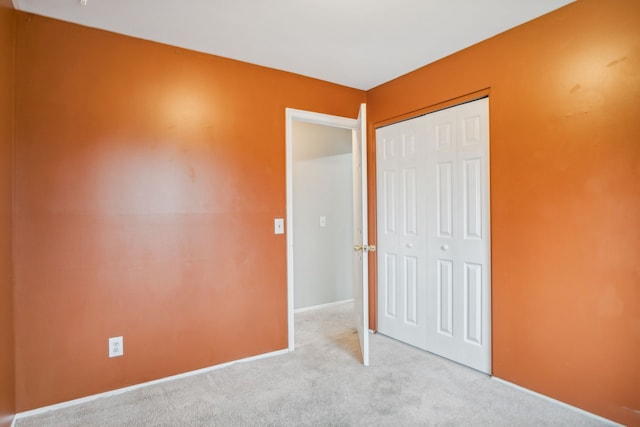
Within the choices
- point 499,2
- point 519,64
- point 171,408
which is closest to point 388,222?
point 519,64

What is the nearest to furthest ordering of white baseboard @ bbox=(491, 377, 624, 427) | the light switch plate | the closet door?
white baseboard @ bbox=(491, 377, 624, 427), the closet door, the light switch plate

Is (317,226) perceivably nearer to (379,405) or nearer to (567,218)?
(379,405)

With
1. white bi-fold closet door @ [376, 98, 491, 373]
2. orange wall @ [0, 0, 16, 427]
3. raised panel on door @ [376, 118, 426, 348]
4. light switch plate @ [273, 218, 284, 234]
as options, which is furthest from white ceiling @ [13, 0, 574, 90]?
light switch plate @ [273, 218, 284, 234]

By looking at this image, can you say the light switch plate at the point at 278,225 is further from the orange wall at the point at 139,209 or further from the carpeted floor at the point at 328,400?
the carpeted floor at the point at 328,400

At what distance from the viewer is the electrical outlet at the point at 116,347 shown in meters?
2.25

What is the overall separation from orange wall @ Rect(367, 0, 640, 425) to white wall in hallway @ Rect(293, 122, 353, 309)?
6.96 feet

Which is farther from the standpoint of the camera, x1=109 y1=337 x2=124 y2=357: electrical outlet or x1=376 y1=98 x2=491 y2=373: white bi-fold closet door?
x1=376 y1=98 x2=491 y2=373: white bi-fold closet door

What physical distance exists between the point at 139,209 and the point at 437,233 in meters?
2.22

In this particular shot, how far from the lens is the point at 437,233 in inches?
110

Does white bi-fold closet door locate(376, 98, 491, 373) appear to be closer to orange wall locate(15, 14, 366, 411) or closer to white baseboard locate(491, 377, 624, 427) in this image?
white baseboard locate(491, 377, 624, 427)

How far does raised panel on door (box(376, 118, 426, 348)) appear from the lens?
295 centimetres

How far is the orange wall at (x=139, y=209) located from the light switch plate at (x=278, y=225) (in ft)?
0.17

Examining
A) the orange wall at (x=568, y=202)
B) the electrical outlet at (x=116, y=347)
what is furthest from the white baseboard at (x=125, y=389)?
the orange wall at (x=568, y=202)

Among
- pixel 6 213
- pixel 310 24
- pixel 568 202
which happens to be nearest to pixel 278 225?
pixel 310 24
